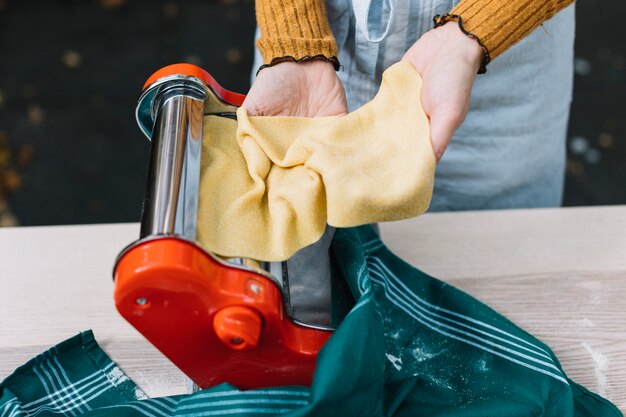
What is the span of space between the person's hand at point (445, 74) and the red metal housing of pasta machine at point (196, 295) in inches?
7.8

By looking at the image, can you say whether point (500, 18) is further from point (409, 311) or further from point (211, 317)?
point (211, 317)

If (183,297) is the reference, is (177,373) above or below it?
below

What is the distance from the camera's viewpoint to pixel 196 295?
52 centimetres

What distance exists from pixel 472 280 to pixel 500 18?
30 cm

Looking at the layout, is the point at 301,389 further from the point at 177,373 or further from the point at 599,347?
the point at 599,347

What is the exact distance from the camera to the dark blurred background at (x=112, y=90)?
5.70ft

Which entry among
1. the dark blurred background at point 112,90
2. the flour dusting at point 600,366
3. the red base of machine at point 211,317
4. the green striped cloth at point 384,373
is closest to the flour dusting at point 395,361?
the green striped cloth at point 384,373

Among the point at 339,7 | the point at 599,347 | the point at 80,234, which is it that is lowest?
the point at 599,347

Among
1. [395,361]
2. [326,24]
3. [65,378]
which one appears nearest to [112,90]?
[326,24]

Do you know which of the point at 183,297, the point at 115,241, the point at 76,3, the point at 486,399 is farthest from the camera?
the point at 76,3

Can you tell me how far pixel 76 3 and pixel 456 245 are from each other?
177 cm

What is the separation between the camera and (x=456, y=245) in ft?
2.74

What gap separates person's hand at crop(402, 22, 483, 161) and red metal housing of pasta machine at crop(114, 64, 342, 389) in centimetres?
20

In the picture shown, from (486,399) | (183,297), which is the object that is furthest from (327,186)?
(486,399)
